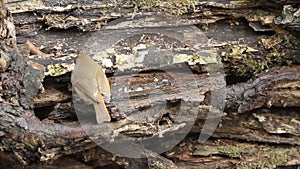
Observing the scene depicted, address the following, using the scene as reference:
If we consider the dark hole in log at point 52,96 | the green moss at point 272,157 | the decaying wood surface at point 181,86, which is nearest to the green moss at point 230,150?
the decaying wood surface at point 181,86

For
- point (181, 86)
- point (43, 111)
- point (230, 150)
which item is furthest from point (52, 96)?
point (230, 150)

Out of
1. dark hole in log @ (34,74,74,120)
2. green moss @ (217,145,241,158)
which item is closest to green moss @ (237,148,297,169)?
green moss @ (217,145,241,158)

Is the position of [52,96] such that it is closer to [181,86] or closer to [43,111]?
[43,111]

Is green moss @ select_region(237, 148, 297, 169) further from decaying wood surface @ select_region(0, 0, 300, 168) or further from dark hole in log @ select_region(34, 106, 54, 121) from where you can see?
dark hole in log @ select_region(34, 106, 54, 121)

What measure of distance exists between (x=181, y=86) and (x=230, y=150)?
0.67 meters

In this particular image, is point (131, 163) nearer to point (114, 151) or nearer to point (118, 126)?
point (114, 151)

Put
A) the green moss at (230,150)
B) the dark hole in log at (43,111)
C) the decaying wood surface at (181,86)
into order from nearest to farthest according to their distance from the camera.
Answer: the decaying wood surface at (181,86) < the dark hole in log at (43,111) < the green moss at (230,150)

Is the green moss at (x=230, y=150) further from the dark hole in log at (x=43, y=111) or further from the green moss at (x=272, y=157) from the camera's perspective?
the dark hole in log at (x=43, y=111)

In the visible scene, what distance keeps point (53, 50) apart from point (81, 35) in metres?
0.22

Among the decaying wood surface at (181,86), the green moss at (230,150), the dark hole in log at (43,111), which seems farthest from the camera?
the green moss at (230,150)

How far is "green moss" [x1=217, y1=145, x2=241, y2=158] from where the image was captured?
3824 millimetres

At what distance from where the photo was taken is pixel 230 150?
383 cm

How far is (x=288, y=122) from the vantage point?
3824mm

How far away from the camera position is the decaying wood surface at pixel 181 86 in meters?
3.35
